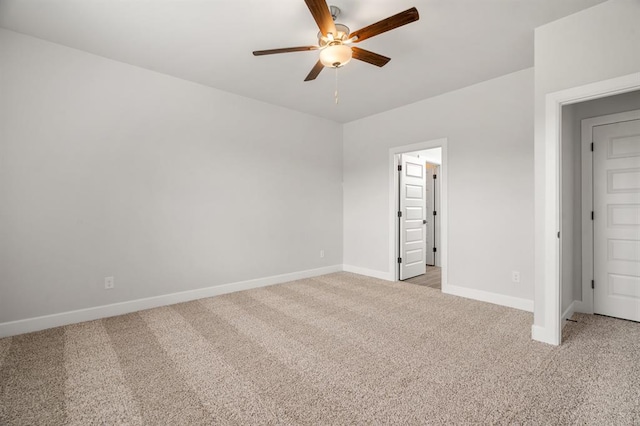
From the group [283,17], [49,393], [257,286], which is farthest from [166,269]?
[283,17]

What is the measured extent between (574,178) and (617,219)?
593 millimetres

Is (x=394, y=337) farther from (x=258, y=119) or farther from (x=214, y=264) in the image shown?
(x=258, y=119)

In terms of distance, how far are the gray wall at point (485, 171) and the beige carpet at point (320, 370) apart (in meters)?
0.72

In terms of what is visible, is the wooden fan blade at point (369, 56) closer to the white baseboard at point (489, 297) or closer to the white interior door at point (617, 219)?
the white interior door at point (617, 219)

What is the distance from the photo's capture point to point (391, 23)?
6.89ft

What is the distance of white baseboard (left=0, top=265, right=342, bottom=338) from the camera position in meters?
2.83

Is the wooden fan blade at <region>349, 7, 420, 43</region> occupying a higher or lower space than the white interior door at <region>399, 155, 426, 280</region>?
higher

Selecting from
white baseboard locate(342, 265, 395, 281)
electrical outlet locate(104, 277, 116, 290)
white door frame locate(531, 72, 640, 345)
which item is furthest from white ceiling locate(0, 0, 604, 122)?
white baseboard locate(342, 265, 395, 281)

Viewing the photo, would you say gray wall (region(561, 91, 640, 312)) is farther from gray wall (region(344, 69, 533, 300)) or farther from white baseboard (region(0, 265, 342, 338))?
white baseboard (region(0, 265, 342, 338))

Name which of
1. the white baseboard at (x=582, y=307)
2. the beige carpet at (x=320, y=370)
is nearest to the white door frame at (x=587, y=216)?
the white baseboard at (x=582, y=307)

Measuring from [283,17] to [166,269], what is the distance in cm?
311

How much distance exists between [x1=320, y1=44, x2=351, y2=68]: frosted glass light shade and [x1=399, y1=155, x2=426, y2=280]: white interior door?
301 centimetres

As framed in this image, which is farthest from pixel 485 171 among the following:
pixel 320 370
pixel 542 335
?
pixel 320 370

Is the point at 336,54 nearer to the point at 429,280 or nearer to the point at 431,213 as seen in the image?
the point at 429,280
